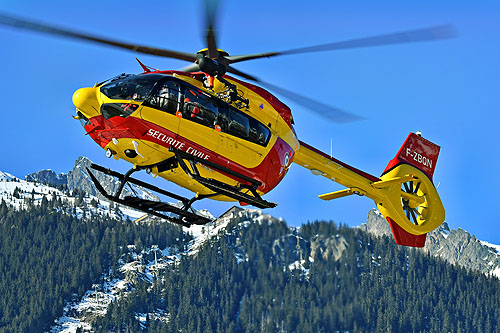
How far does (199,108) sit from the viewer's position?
30.1 metres

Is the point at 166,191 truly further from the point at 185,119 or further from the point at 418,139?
the point at 418,139

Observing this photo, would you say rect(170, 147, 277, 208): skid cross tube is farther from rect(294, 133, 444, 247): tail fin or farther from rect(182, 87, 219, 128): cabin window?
rect(294, 133, 444, 247): tail fin

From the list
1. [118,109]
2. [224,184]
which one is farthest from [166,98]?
[224,184]

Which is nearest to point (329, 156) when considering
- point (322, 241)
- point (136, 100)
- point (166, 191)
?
point (166, 191)

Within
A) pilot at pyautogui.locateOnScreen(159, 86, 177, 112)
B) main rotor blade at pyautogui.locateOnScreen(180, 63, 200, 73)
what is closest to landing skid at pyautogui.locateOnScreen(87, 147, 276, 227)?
pilot at pyautogui.locateOnScreen(159, 86, 177, 112)

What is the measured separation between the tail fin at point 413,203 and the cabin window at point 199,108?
14.5 meters

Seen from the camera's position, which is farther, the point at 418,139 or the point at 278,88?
the point at 418,139

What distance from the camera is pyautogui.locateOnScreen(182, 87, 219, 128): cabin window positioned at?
2988 centimetres

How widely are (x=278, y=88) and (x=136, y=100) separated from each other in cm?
561

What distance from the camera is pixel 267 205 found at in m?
31.7

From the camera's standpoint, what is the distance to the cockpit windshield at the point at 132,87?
29234mm

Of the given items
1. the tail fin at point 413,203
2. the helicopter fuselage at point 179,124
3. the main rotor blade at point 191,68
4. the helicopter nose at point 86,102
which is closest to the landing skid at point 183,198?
the helicopter fuselage at point 179,124

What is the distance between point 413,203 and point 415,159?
2.61m

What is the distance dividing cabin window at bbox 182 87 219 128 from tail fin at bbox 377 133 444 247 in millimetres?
14486
